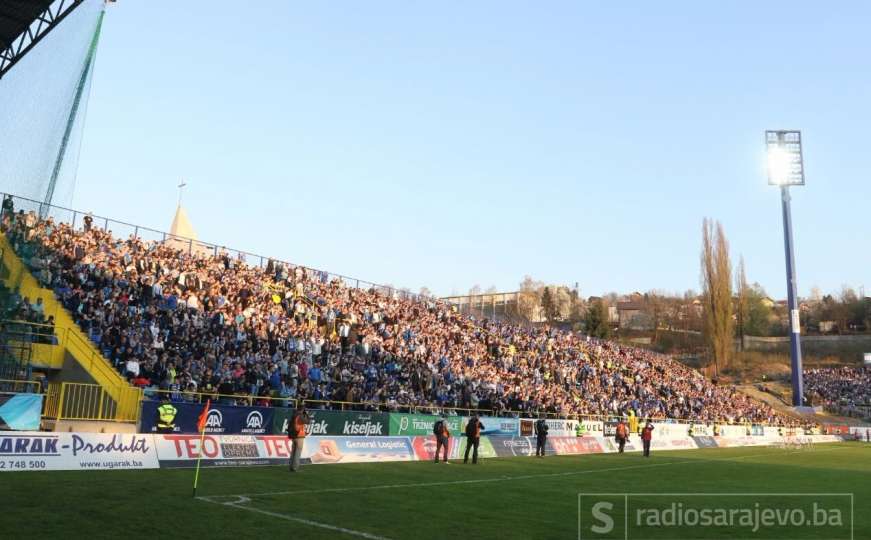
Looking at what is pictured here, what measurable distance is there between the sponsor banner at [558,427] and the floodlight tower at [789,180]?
152 feet

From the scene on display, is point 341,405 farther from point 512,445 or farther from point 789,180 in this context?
point 789,180

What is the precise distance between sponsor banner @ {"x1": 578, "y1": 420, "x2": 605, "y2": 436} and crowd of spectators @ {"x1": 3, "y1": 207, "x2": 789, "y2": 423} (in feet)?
6.46

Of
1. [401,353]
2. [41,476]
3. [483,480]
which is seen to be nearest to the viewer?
[41,476]

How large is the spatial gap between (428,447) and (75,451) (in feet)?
45.5

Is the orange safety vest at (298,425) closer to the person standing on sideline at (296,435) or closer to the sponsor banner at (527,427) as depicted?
the person standing on sideline at (296,435)

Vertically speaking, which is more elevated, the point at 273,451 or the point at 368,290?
the point at 368,290

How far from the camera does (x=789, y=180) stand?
7650 cm

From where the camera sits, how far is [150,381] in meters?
23.6

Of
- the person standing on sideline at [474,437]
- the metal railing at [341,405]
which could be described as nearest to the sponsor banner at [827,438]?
the metal railing at [341,405]

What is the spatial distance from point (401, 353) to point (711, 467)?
54.2 ft

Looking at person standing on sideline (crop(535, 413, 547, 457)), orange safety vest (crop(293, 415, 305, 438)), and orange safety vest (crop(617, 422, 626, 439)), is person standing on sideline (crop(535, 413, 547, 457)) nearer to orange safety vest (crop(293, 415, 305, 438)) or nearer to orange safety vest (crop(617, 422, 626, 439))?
orange safety vest (crop(617, 422, 626, 439))

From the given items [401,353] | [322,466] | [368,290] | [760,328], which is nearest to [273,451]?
[322,466]

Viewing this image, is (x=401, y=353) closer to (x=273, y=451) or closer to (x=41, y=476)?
(x=273, y=451)

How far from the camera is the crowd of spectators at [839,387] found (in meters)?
81.4
